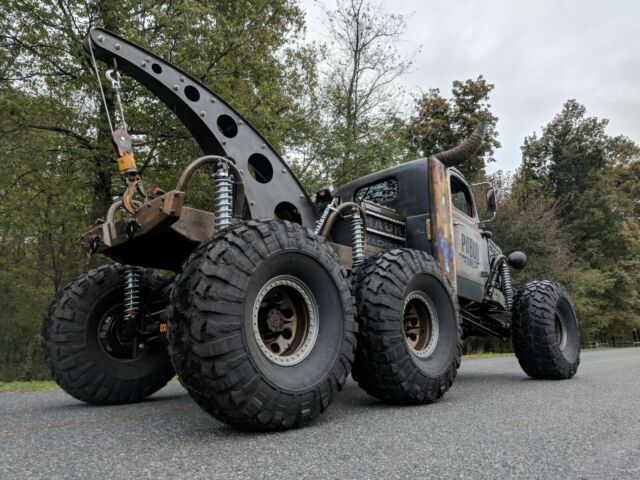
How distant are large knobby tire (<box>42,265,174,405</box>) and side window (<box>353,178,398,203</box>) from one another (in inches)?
102

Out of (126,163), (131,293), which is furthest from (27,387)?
(126,163)

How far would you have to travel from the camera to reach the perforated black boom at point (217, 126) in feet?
11.6

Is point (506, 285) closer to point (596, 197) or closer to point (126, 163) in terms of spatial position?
point (126, 163)

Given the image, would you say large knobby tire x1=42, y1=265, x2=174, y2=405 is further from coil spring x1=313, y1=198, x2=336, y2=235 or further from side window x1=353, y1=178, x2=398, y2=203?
side window x1=353, y1=178, x2=398, y2=203

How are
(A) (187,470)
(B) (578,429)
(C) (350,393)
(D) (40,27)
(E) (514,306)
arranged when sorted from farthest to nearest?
(D) (40,27) → (E) (514,306) → (C) (350,393) → (B) (578,429) → (A) (187,470)

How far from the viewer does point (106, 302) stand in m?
4.17

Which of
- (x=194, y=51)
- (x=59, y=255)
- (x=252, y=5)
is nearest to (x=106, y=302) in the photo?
(x=194, y=51)

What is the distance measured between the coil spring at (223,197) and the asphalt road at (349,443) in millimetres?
1258

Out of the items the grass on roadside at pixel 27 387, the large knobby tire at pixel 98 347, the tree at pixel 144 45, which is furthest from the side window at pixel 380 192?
the tree at pixel 144 45

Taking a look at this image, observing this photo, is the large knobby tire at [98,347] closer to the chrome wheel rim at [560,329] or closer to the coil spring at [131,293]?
the coil spring at [131,293]

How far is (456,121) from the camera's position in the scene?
31172mm

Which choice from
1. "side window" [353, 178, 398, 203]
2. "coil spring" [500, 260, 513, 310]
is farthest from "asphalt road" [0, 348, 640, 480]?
"coil spring" [500, 260, 513, 310]

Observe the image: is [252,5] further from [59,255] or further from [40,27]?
[59,255]

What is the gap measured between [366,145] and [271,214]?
12131 millimetres
